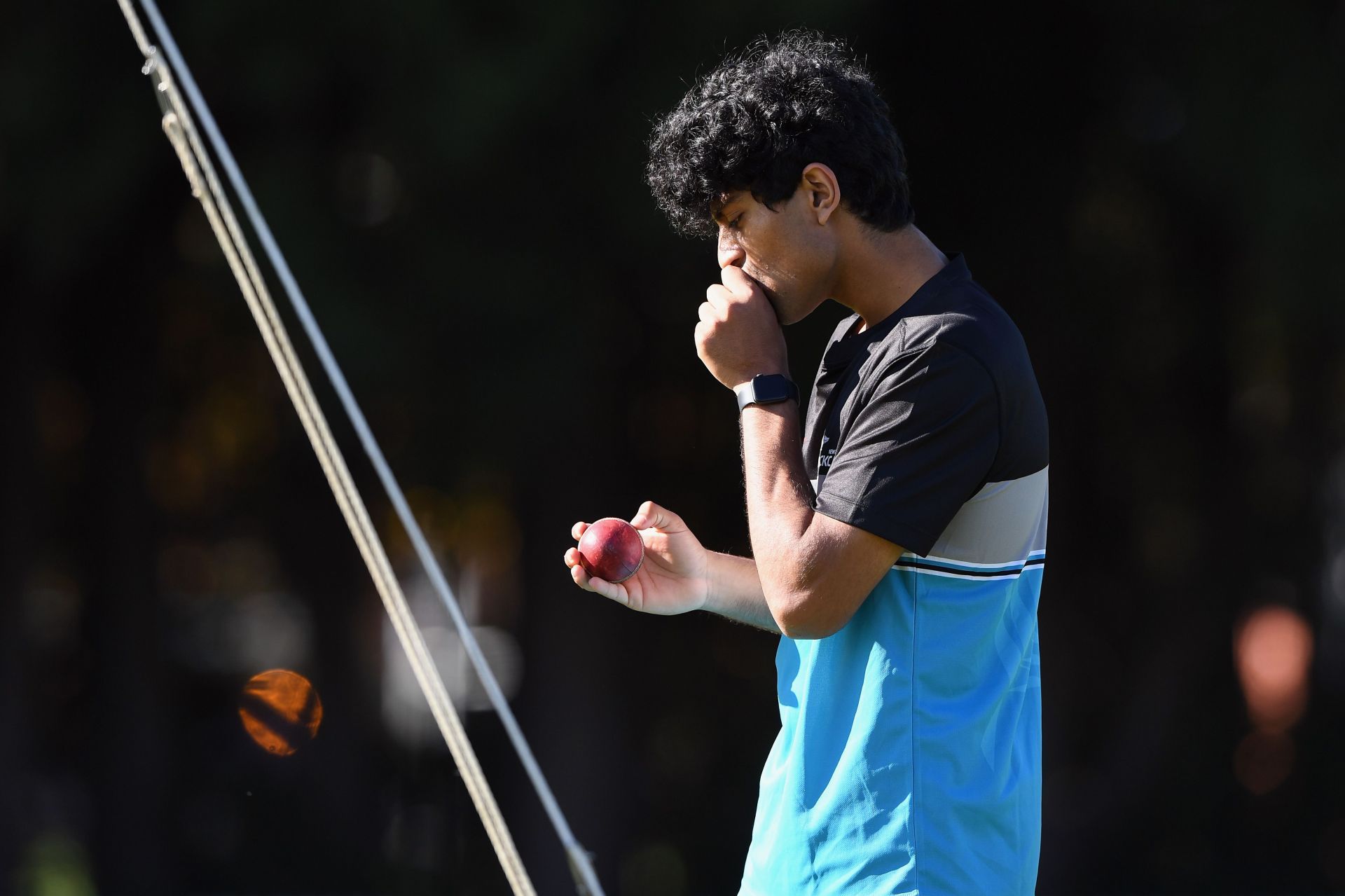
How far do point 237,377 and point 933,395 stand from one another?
8320mm

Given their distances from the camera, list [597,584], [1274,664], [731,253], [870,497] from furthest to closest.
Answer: [1274,664] → [597,584] → [731,253] → [870,497]

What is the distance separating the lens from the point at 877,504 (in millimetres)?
1605

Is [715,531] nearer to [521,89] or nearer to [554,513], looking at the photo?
[554,513]

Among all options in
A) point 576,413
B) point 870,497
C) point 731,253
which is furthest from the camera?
point 576,413

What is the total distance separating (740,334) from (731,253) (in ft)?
0.45

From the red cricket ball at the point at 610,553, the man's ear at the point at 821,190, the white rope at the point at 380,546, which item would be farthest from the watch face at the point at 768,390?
the white rope at the point at 380,546

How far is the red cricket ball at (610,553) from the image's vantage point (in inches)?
79.6

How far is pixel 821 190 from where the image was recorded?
5.88 feet

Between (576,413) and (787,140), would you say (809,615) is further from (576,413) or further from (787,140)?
(576,413)

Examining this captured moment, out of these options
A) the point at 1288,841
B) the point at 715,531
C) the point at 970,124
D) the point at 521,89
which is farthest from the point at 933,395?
the point at 1288,841

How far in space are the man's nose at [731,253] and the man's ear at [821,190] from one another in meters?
0.12

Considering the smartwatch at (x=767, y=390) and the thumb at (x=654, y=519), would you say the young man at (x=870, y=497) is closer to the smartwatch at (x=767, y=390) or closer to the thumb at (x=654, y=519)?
the smartwatch at (x=767, y=390)

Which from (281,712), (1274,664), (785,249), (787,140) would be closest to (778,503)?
(785,249)

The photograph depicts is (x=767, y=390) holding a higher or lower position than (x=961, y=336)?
lower
